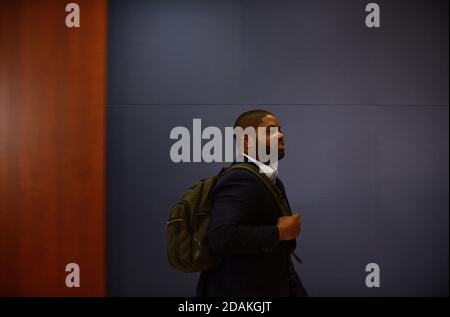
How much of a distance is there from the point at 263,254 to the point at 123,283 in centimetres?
191

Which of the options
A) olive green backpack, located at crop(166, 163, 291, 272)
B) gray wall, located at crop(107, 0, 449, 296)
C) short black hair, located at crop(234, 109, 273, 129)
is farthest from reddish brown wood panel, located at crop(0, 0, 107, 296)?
short black hair, located at crop(234, 109, 273, 129)

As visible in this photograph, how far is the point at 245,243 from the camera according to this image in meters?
1.59

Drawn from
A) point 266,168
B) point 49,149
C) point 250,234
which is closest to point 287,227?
point 250,234

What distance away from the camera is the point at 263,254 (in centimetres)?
171

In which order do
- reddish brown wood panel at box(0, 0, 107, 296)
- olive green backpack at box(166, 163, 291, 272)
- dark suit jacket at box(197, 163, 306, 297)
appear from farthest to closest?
reddish brown wood panel at box(0, 0, 107, 296) → olive green backpack at box(166, 163, 291, 272) → dark suit jacket at box(197, 163, 306, 297)

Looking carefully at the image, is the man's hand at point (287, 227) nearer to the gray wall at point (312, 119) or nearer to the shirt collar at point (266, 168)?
the shirt collar at point (266, 168)

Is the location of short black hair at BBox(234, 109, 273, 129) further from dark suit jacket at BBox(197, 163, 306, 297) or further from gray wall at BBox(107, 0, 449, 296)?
gray wall at BBox(107, 0, 449, 296)

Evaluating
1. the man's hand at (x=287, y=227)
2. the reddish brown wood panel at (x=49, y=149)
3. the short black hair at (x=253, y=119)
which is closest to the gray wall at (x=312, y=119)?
the reddish brown wood panel at (x=49, y=149)

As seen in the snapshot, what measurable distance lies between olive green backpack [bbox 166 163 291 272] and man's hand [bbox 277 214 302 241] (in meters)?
0.05

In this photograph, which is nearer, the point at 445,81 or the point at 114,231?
the point at 114,231

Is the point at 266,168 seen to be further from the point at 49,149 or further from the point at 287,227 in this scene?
the point at 49,149

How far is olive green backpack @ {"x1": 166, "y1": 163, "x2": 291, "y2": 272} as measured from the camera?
170 cm
